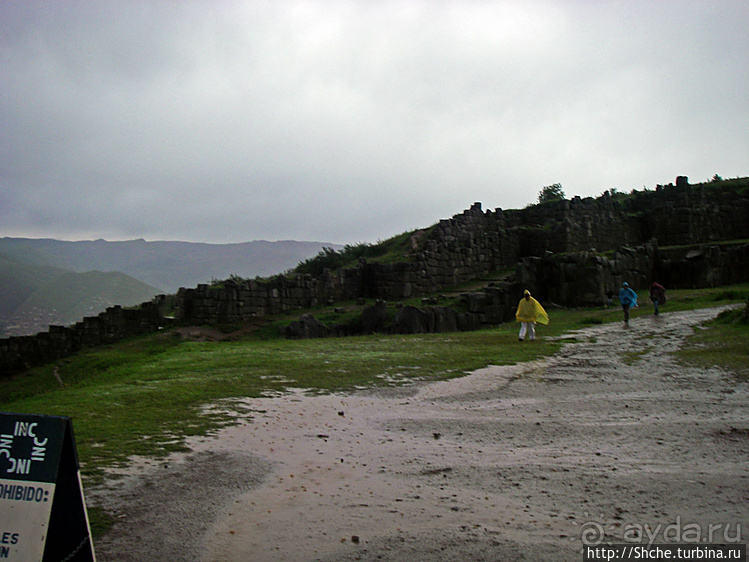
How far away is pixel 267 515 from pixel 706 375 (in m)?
7.84

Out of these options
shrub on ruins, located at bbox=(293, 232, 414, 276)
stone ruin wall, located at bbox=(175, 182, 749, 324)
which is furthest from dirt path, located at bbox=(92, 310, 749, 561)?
shrub on ruins, located at bbox=(293, 232, 414, 276)

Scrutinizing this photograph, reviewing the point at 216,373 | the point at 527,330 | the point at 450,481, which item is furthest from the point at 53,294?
the point at 450,481

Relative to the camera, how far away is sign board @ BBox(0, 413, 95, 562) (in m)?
3.26

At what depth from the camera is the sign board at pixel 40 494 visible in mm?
3260

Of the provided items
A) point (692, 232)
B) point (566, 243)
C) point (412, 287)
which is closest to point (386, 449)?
point (412, 287)

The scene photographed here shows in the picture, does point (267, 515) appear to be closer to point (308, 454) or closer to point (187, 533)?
point (187, 533)

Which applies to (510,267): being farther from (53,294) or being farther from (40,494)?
(53,294)

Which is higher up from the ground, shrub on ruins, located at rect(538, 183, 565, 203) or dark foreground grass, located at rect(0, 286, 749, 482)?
shrub on ruins, located at rect(538, 183, 565, 203)

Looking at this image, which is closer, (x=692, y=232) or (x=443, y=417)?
(x=443, y=417)

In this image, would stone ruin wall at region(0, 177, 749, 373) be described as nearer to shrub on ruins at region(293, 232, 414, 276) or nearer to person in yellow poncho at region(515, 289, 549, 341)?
shrub on ruins at region(293, 232, 414, 276)

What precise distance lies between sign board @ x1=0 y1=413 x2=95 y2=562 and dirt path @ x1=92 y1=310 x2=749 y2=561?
457 mm

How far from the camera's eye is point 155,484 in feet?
16.0

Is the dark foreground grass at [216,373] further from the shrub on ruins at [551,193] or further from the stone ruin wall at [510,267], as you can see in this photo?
the shrub on ruins at [551,193]

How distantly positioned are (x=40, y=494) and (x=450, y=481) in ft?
10.2
